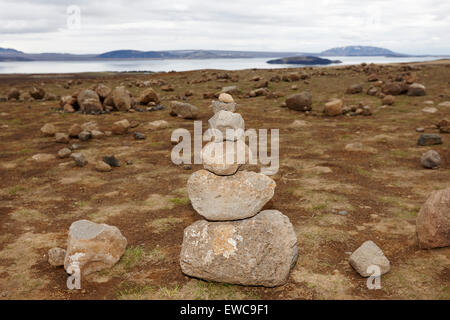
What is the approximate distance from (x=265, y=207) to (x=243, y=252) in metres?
2.71

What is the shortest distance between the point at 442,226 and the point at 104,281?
21.1 feet

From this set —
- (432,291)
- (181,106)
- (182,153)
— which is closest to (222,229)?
(432,291)

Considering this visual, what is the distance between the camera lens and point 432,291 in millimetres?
5859

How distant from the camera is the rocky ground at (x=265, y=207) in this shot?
6.24 meters

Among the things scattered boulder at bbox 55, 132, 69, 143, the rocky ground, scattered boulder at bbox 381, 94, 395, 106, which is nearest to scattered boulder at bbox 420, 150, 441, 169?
the rocky ground

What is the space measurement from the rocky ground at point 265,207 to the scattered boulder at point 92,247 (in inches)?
7.4

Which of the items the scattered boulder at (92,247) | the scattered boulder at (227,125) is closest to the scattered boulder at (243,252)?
the scattered boulder at (92,247)

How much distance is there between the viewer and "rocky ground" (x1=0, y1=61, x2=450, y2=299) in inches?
246

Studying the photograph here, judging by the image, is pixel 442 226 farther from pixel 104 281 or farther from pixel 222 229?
pixel 104 281

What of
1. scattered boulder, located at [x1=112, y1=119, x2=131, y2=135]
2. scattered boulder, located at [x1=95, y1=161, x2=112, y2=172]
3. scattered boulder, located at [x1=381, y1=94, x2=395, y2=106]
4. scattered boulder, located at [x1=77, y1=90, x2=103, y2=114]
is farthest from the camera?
scattered boulder, located at [x1=77, y1=90, x2=103, y2=114]

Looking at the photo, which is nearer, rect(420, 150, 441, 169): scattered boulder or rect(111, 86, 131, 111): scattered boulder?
rect(420, 150, 441, 169): scattered boulder

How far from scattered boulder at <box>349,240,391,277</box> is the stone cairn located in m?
1.10

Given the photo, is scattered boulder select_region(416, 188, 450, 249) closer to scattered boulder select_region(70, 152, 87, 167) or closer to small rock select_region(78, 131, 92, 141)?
scattered boulder select_region(70, 152, 87, 167)

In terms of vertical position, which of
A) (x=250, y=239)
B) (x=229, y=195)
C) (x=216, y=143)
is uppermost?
(x=216, y=143)
